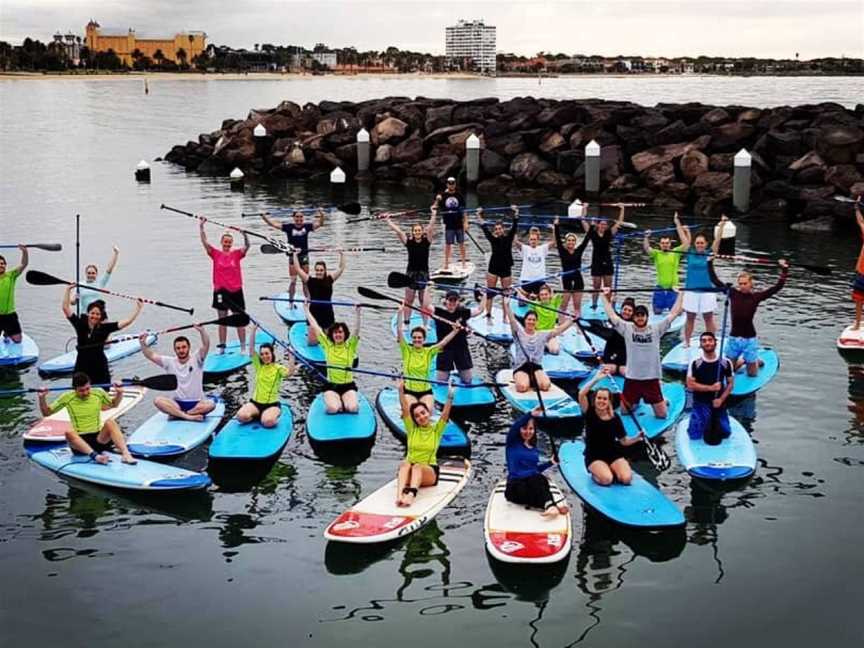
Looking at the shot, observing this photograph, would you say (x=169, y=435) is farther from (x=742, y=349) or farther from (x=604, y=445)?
(x=742, y=349)

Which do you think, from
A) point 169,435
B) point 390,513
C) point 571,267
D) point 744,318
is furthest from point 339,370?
point 744,318

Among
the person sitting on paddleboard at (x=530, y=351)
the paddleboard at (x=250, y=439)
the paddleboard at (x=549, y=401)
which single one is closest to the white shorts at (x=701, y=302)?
the person sitting on paddleboard at (x=530, y=351)

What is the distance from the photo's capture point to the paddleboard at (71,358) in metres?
19.3

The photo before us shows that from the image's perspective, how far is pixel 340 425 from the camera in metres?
15.8

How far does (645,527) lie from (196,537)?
5.62 meters

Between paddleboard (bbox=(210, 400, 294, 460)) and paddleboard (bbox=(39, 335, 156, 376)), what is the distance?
477 centimetres

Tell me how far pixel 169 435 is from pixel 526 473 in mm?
5687

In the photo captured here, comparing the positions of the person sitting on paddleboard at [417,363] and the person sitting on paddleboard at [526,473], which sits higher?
the person sitting on paddleboard at [417,363]

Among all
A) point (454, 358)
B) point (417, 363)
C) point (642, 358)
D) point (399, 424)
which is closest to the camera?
point (642, 358)

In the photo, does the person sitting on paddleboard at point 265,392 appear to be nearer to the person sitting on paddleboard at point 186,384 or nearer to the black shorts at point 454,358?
the person sitting on paddleboard at point 186,384

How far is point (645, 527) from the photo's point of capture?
1247 centimetres

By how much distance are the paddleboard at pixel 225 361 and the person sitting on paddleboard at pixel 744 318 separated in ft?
29.1

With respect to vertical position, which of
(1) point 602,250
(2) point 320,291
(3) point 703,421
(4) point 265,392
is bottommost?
(3) point 703,421

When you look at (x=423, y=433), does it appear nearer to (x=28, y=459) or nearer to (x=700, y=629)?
(x=700, y=629)
